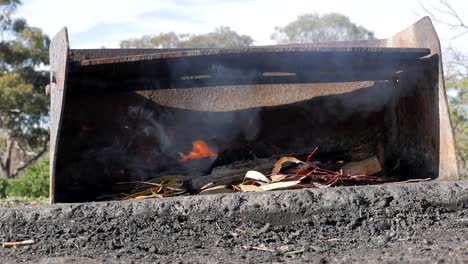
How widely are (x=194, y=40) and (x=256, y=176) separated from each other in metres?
27.2

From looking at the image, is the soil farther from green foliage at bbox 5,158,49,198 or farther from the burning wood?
green foliage at bbox 5,158,49,198

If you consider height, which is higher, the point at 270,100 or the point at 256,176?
the point at 270,100

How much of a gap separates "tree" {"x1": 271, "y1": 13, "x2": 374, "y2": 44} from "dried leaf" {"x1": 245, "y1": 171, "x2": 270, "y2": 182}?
26095 mm

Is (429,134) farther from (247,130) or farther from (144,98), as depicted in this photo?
(144,98)

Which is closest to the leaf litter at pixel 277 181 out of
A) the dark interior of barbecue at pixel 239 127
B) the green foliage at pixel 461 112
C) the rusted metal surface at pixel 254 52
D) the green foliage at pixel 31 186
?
the dark interior of barbecue at pixel 239 127

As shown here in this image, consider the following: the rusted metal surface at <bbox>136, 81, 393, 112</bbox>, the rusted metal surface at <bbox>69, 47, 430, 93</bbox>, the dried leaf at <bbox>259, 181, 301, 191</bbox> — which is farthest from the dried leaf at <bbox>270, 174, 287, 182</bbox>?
the rusted metal surface at <bbox>136, 81, 393, 112</bbox>

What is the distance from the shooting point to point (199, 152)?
4277mm

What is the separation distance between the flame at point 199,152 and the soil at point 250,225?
4.77 ft

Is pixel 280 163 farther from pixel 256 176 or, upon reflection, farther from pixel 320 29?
pixel 320 29

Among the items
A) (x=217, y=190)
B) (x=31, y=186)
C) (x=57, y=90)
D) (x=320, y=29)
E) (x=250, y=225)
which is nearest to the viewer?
(x=250, y=225)

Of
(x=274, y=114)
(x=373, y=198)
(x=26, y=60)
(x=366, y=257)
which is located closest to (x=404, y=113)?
(x=274, y=114)

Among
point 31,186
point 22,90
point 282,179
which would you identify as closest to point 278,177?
point 282,179

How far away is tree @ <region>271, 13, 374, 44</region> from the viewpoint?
2967cm

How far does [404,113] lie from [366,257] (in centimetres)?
212
